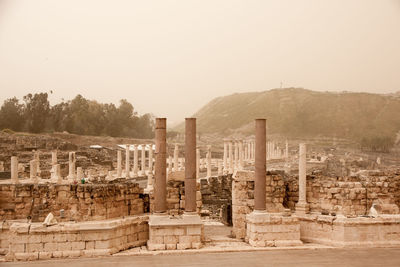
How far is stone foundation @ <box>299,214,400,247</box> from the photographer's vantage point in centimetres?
1127

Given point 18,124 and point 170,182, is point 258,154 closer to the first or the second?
point 170,182

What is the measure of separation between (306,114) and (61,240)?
103221 millimetres

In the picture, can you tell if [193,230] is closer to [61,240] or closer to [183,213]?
[183,213]

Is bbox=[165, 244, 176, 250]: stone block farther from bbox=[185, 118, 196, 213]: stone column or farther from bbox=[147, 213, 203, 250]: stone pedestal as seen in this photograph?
bbox=[185, 118, 196, 213]: stone column

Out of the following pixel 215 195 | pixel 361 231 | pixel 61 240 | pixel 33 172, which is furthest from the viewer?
pixel 215 195

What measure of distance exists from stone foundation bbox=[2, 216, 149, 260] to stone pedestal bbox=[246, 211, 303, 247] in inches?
154

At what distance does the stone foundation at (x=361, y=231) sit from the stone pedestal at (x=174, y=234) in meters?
3.84

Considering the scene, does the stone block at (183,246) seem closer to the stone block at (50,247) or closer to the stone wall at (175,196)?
the stone wall at (175,196)

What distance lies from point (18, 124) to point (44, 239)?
42.7 meters

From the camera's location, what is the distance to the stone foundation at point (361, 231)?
11.3m

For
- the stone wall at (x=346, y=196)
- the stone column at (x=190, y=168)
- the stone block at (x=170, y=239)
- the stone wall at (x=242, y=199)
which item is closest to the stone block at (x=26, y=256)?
the stone block at (x=170, y=239)

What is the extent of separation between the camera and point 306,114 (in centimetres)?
10762

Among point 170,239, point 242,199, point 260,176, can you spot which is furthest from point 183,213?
point 260,176

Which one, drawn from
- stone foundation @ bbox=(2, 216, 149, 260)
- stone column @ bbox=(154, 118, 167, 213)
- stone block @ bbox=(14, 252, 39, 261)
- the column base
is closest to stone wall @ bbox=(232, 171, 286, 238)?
the column base
